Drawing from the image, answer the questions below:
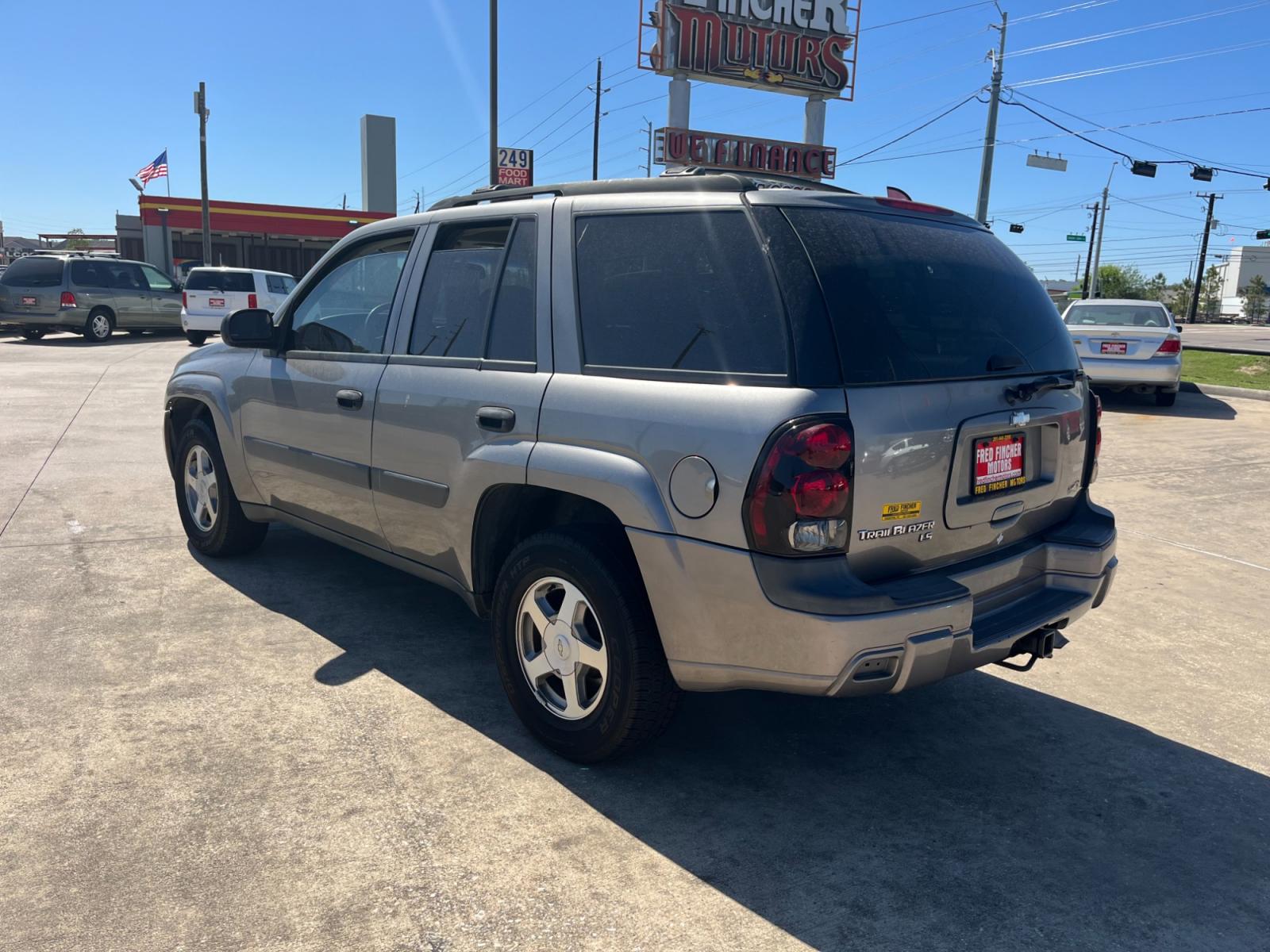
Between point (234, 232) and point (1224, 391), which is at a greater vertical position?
point (234, 232)

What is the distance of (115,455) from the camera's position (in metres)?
8.51

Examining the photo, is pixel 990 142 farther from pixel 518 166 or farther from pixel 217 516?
pixel 217 516

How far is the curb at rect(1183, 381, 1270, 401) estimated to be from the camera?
14.8 metres

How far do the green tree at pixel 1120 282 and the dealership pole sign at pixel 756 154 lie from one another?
85.1m

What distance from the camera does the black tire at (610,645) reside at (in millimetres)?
3066

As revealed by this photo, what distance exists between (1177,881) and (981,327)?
→ 177 centimetres

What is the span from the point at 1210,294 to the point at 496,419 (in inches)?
5027

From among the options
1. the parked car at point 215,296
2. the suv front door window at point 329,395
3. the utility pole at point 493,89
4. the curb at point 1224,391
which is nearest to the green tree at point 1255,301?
the curb at point 1224,391

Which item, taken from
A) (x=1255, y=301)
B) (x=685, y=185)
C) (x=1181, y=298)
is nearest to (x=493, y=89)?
(x=685, y=185)

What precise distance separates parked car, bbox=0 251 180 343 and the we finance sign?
13.3m

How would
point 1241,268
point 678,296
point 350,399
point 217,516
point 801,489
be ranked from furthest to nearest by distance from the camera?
point 1241,268
point 217,516
point 350,399
point 678,296
point 801,489

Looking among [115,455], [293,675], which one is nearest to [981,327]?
[293,675]

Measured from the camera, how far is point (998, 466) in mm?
3176

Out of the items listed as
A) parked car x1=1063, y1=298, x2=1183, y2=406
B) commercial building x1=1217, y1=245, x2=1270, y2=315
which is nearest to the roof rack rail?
parked car x1=1063, y1=298, x2=1183, y2=406
